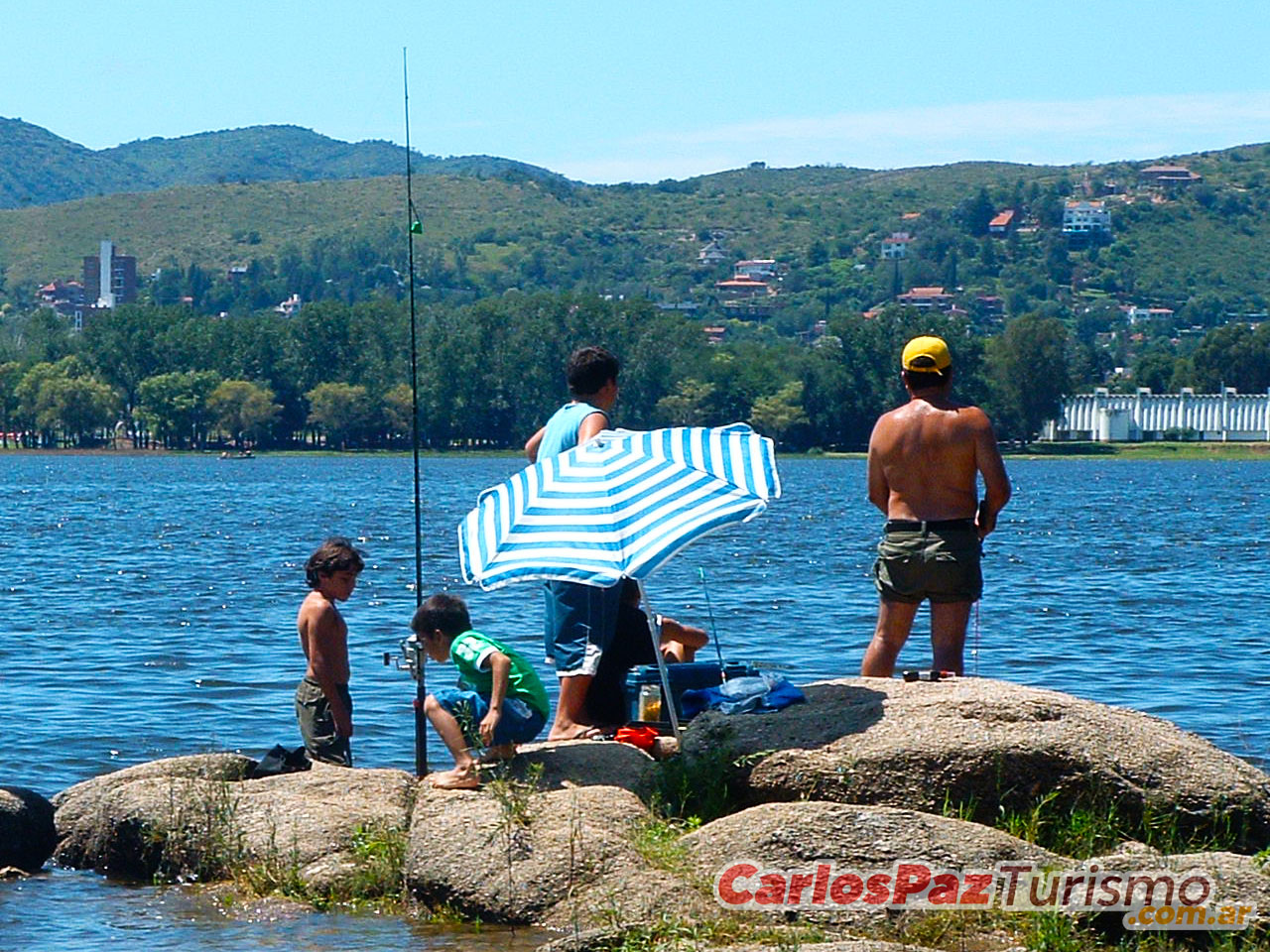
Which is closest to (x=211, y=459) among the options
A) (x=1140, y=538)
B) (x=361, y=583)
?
(x=1140, y=538)

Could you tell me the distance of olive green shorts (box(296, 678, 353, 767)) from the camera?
10117mm

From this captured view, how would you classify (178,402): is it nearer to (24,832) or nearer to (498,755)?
(24,832)

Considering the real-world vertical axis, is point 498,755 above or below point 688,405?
above

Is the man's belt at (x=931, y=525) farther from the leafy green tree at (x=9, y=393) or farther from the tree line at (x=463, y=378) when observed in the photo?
the leafy green tree at (x=9, y=393)

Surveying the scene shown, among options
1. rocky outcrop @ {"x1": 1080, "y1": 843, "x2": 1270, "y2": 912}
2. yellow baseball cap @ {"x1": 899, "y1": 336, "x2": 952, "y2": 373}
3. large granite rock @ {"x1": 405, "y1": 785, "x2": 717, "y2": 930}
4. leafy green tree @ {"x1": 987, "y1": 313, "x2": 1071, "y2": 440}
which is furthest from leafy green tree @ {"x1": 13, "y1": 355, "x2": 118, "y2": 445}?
rocky outcrop @ {"x1": 1080, "y1": 843, "x2": 1270, "y2": 912}

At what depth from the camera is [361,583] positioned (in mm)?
29812

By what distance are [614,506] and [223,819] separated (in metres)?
2.23

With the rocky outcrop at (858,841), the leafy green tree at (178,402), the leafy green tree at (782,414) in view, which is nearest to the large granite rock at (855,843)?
the rocky outcrop at (858,841)

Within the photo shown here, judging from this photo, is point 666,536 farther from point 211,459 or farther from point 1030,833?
point 211,459

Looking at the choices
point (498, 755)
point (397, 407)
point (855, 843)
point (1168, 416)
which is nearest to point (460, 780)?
point (498, 755)

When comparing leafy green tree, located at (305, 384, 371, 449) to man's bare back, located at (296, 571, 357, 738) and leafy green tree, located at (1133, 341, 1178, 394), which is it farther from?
man's bare back, located at (296, 571, 357, 738)

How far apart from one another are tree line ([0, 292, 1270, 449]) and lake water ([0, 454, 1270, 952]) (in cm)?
6889

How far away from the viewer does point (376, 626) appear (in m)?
22.7

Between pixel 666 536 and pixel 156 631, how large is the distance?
50.5 ft
